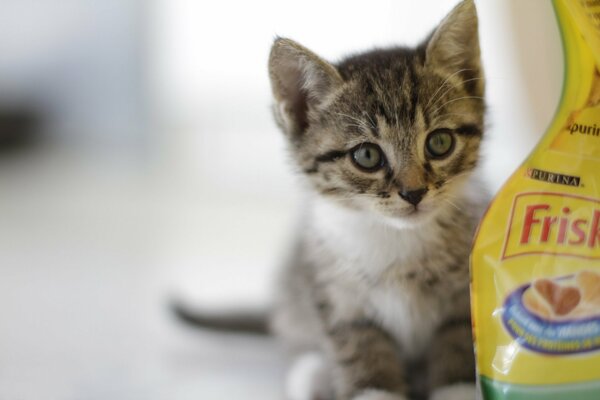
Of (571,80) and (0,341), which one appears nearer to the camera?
(571,80)

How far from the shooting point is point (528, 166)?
70cm

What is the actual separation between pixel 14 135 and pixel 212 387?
215 centimetres

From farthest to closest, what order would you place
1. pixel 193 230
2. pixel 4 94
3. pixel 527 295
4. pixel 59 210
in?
pixel 4 94
pixel 59 210
pixel 193 230
pixel 527 295

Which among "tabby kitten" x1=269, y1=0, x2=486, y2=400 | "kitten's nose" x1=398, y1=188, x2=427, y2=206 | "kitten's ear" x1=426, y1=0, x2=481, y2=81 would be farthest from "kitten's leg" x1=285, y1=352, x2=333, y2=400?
"kitten's ear" x1=426, y1=0, x2=481, y2=81

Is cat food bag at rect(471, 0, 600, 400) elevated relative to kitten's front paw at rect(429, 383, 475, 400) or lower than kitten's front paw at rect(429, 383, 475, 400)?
elevated

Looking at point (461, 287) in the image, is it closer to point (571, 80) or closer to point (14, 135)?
point (571, 80)


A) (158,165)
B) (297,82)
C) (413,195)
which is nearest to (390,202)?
(413,195)

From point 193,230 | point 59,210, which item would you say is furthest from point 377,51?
point 59,210

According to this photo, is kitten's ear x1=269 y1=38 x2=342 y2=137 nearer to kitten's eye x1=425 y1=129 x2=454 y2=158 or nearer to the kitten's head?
the kitten's head

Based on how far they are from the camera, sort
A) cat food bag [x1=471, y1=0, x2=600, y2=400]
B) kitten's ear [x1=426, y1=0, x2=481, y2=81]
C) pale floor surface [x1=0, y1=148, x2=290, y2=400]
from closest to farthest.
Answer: cat food bag [x1=471, y1=0, x2=600, y2=400] → kitten's ear [x1=426, y1=0, x2=481, y2=81] → pale floor surface [x1=0, y1=148, x2=290, y2=400]

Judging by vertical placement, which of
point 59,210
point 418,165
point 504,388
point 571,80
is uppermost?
point 571,80

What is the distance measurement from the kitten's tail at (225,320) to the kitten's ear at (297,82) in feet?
1.62

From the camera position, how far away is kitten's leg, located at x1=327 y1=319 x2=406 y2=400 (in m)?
0.93

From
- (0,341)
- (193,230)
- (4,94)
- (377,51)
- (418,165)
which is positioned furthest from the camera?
(4,94)
